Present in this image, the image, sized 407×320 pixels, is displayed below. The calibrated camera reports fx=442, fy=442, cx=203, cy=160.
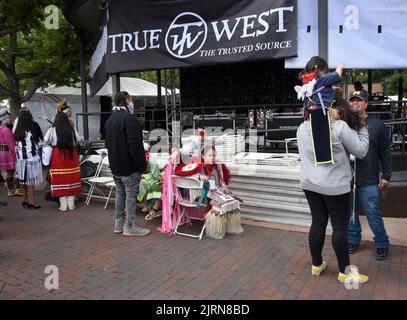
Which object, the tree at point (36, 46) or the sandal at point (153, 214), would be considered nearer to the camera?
the sandal at point (153, 214)

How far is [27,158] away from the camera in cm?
730

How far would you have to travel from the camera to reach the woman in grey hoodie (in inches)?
147

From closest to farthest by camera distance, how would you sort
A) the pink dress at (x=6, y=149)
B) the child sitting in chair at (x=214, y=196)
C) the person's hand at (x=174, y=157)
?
1. the child sitting in chair at (x=214, y=196)
2. the person's hand at (x=174, y=157)
3. the pink dress at (x=6, y=149)

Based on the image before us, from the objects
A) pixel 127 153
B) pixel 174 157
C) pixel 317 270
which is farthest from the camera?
pixel 174 157

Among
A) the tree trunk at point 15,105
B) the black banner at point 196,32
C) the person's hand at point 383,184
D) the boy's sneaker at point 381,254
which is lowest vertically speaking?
the boy's sneaker at point 381,254

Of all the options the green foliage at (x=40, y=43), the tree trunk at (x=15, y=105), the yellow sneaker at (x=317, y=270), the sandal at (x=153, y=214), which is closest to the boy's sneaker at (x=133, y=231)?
the sandal at (x=153, y=214)

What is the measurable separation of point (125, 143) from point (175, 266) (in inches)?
67.7

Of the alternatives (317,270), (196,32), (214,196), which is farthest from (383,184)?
(196,32)

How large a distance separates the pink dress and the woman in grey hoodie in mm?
6330

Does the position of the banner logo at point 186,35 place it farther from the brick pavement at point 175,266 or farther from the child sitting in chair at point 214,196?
the brick pavement at point 175,266

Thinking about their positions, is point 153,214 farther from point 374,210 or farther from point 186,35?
point 374,210

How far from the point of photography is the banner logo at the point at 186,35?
7094mm

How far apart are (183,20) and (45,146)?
10.0 feet

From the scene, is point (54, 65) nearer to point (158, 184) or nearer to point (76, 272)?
point (158, 184)
